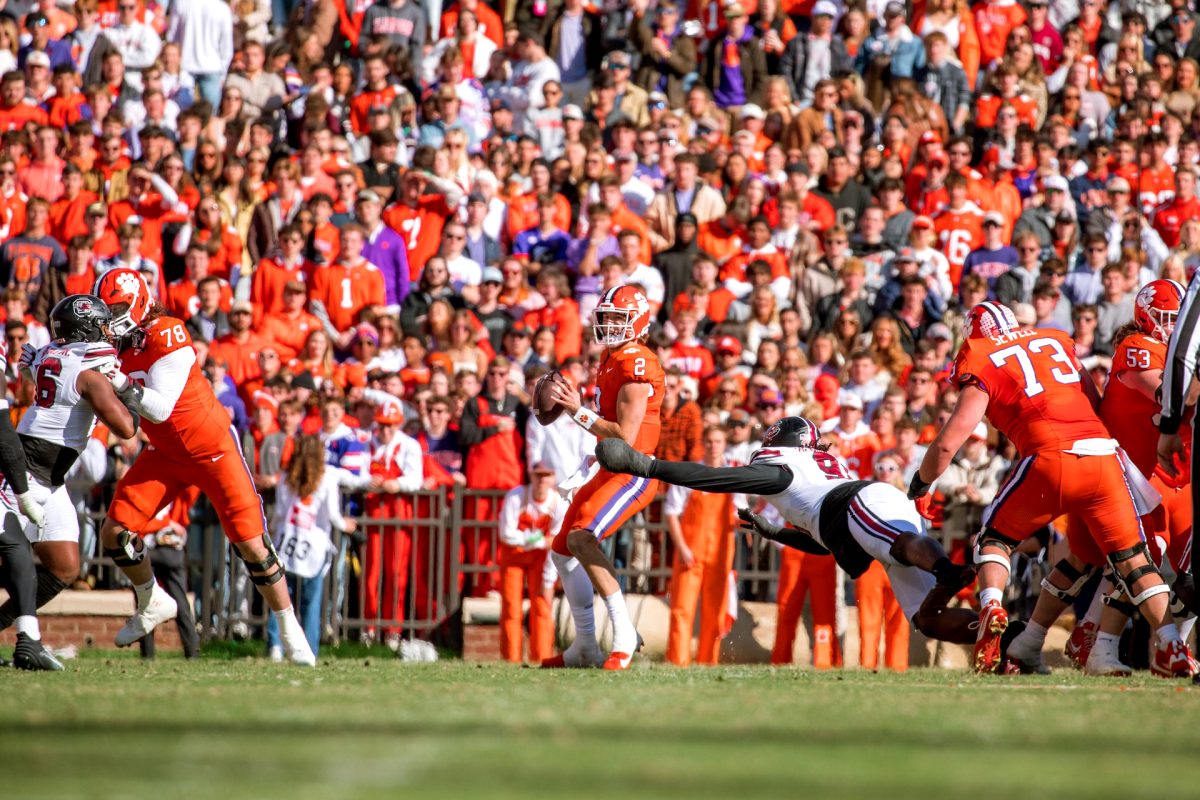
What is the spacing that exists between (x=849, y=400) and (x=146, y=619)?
6.62 meters

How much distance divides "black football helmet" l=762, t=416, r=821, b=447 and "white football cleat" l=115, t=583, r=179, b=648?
388 cm

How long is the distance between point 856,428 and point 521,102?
7165mm

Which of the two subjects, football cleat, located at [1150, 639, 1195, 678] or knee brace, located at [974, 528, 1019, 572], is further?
knee brace, located at [974, 528, 1019, 572]

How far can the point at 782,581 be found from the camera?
44.9ft

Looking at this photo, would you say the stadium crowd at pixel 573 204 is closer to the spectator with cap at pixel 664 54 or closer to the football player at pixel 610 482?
the spectator with cap at pixel 664 54

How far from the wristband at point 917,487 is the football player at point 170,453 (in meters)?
3.79

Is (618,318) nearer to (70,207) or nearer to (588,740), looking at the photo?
(588,740)

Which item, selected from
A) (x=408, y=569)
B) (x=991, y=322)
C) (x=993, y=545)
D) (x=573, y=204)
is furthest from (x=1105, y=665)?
(x=573, y=204)

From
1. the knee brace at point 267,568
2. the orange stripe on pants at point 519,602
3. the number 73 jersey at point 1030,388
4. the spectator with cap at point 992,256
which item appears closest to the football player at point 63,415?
the knee brace at point 267,568

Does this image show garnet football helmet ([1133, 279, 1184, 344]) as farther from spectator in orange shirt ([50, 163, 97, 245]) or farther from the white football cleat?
spectator in orange shirt ([50, 163, 97, 245])

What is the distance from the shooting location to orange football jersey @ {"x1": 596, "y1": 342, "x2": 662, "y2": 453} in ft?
34.6

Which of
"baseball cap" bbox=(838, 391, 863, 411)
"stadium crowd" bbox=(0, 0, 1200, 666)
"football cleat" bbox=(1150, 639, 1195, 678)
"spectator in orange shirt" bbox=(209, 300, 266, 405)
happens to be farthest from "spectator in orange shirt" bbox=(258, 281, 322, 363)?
"football cleat" bbox=(1150, 639, 1195, 678)

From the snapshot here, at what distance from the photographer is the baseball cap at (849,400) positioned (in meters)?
14.7

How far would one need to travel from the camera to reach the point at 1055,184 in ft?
60.5
